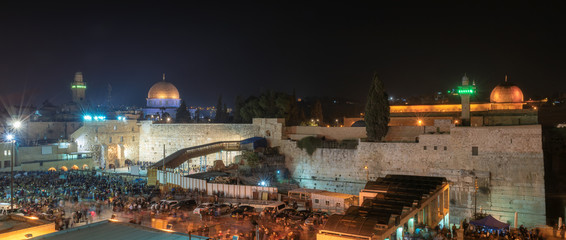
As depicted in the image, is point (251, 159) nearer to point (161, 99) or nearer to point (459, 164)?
point (459, 164)

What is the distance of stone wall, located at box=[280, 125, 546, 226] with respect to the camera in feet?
79.8

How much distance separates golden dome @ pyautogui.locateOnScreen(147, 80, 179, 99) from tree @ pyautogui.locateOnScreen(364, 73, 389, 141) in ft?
144

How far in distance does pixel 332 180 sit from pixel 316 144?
10.0 feet

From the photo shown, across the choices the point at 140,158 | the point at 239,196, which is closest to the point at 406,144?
the point at 239,196

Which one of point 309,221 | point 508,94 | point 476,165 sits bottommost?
point 309,221

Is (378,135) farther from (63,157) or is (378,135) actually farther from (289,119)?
(63,157)

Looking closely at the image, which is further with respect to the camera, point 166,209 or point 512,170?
point 512,170

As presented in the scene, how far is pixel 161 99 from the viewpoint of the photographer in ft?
218

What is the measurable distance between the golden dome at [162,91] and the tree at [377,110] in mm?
43817

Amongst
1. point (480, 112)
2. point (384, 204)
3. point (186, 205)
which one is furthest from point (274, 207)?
point (480, 112)

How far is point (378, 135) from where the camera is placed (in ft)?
99.6

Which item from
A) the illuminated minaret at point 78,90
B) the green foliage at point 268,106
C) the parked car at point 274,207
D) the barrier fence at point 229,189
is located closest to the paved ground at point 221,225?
the parked car at point 274,207

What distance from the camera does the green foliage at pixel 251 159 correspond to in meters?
32.5

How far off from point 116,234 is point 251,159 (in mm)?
20756
